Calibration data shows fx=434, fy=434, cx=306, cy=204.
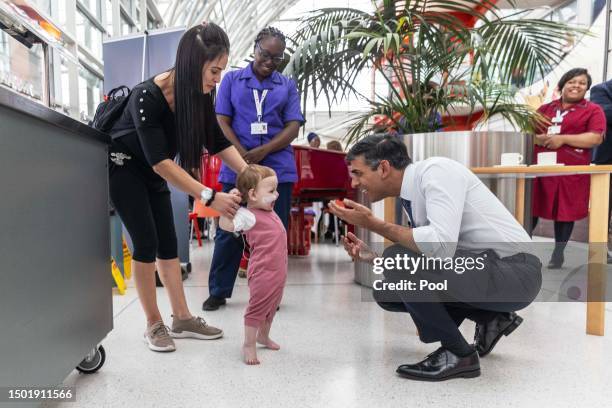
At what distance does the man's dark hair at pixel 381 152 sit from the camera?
1.40 meters

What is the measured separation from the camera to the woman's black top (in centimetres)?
145

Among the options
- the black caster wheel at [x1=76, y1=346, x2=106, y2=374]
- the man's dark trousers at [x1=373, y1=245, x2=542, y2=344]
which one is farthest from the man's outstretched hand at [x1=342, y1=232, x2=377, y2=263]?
the black caster wheel at [x1=76, y1=346, x2=106, y2=374]

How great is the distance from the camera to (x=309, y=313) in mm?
2225

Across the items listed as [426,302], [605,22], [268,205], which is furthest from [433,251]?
[605,22]

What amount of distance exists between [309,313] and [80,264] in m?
1.27

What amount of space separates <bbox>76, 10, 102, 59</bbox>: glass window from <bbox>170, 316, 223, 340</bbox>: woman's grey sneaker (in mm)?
4170

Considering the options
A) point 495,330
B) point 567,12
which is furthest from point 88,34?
point 567,12

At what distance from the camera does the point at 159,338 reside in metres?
1.67

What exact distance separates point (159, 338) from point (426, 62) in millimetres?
1985

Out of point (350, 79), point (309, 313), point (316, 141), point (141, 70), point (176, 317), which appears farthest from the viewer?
point (316, 141)

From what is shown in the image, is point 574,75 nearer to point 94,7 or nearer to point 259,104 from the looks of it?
point 259,104

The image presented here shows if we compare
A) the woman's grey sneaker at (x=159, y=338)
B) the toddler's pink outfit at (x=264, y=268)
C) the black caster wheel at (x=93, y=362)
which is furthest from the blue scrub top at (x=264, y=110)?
the black caster wheel at (x=93, y=362)

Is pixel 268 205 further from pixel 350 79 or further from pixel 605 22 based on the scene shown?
pixel 605 22

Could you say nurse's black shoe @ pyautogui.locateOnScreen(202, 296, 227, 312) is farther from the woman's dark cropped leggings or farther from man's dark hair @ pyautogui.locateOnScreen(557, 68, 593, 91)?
man's dark hair @ pyautogui.locateOnScreen(557, 68, 593, 91)
